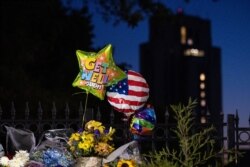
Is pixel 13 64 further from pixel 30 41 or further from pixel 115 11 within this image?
pixel 115 11

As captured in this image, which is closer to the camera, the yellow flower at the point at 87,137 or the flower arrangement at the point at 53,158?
the flower arrangement at the point at 53,158

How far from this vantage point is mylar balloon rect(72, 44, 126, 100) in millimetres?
7074

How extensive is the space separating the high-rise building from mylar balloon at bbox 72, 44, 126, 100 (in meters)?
75.8

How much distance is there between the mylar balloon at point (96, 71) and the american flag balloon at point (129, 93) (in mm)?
374

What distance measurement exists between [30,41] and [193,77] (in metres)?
71.8

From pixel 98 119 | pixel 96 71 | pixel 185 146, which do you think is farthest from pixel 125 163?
pixel 98 119

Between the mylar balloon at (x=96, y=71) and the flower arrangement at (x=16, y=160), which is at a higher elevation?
the mylar balloon at (x=96, y=71)

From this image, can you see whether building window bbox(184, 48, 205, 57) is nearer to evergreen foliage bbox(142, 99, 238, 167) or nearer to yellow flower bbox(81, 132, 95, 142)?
yellow flower bbox(81, 132, 95, 142)

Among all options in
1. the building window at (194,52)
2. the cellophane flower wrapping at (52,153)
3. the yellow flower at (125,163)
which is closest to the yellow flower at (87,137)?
the cellophane flower wrapping at (52,153)

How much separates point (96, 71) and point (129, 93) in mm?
671

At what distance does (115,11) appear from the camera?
18.2 metres

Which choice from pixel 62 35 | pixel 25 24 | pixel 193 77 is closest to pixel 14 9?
pixel 25 24

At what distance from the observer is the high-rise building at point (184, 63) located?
8894cm

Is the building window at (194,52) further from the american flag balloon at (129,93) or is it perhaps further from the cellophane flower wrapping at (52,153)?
the cellophane flower wrapping at (52,153)
